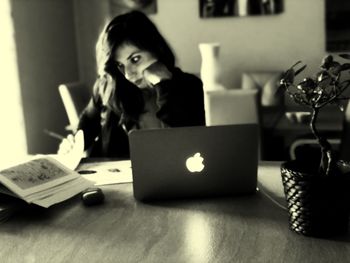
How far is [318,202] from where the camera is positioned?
1020 mm

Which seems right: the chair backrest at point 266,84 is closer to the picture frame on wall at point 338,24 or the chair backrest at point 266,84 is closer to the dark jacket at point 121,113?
the picture frame on wall at point 338,24

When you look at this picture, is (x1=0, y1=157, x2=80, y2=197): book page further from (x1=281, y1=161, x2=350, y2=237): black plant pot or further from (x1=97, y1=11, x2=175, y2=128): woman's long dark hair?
(x1=281, y1=161, x2=350, y2=237): black plant pot

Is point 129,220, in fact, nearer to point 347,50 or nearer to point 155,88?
point 155,88

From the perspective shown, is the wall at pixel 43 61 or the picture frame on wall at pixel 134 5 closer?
the wall at pixel 43 61

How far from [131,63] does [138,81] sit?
3.0 inches

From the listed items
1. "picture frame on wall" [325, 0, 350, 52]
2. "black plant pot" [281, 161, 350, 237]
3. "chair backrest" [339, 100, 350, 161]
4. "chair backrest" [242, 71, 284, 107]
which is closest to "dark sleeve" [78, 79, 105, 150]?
"black plant pot" [281, 161, 350, 237]

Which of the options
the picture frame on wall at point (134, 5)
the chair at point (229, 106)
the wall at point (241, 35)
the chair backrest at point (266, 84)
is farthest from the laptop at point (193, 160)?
the picture frame on wall at point (134, 5)

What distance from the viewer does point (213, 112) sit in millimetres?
2592

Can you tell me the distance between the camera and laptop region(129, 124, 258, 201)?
4.15 feet

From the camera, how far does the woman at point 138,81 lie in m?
1.93

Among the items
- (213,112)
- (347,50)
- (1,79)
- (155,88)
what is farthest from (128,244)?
(347,50)

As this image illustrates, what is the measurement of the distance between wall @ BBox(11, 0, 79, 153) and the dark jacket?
5.04ft

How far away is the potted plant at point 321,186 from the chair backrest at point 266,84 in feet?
9.60

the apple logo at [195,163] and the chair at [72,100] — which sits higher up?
the apple logo at [195,163]
